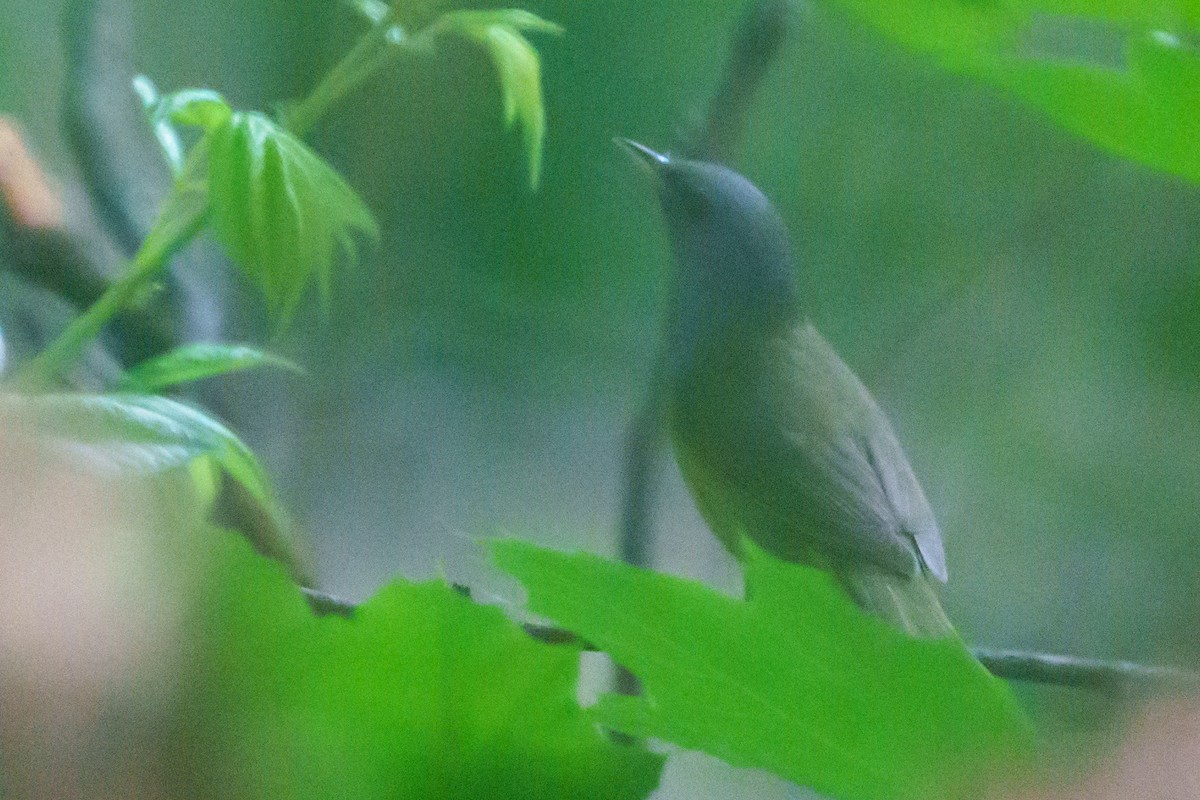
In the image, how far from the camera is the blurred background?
0.26 meters

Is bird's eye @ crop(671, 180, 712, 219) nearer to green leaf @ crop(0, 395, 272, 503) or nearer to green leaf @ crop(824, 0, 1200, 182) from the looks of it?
green leaf @ crop(824, 0, 1200, 182)

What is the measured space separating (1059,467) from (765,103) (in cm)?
14

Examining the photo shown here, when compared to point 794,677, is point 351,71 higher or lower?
higher

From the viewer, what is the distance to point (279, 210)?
1.01 ft

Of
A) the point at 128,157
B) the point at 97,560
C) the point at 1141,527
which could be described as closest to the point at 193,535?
the point at 97,560

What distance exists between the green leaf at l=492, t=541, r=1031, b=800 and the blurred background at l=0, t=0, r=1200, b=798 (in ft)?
0.16

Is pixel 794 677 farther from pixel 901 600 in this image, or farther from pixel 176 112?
pixel 176 112

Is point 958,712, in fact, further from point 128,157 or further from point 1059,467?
point 128,157

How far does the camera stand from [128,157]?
A: 0.34 metres

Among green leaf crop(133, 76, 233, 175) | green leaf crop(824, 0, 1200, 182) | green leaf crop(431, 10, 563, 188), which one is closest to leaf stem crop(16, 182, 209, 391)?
green leaf crop(133, 76, 233, 175)

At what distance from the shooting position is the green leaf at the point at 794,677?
0.69 feet

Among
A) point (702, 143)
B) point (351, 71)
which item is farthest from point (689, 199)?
point (351, 71)

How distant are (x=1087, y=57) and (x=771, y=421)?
0.13 meters

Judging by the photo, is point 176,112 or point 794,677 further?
point 176,112
